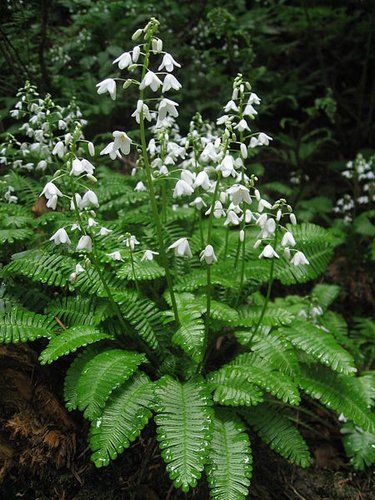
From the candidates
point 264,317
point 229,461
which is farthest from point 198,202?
point 229,461

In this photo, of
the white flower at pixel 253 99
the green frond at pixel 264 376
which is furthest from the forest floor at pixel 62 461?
the white flower at pixel 253 99

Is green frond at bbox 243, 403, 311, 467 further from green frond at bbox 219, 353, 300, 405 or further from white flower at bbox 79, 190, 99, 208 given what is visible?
white flower at bbox 79, 190, 99, 208

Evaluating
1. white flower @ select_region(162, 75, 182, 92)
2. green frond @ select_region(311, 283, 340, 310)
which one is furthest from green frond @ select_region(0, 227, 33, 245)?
green frond @ select_region(311, 283, 340, 310)

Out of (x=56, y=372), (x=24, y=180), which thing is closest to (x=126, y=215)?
(x=24, y=180)

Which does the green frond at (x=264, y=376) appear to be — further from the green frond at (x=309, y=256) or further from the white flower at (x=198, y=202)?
the white flower at (x=198, y=202)

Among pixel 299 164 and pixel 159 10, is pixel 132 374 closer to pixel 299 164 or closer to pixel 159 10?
pixel 299 164

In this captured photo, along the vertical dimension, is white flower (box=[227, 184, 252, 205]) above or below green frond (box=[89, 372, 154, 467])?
above
